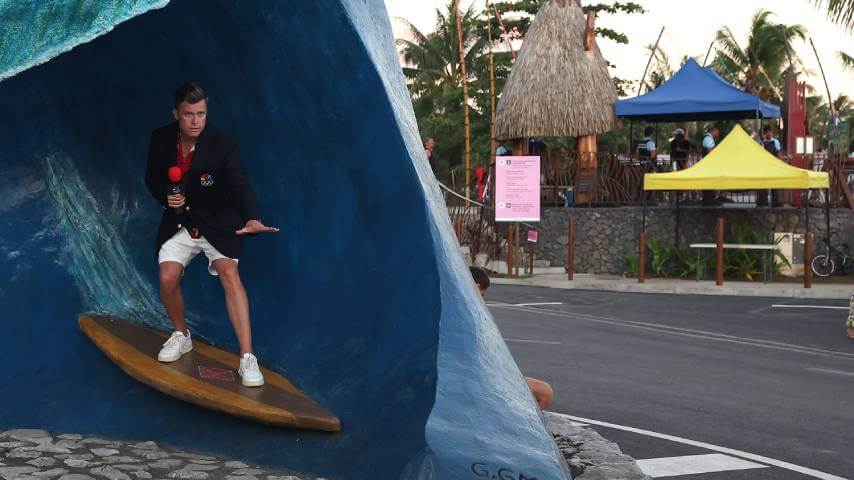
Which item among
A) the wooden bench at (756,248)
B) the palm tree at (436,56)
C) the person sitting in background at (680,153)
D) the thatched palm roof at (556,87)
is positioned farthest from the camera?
the palm tree at (436,56)

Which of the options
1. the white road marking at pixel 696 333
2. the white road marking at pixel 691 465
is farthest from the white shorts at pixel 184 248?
the white road marking at pixel 696 333

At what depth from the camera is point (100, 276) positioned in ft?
19.7

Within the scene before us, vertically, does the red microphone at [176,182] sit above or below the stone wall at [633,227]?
above

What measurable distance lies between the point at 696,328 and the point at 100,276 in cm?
1034

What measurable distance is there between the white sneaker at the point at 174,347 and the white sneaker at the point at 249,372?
0.40 metres

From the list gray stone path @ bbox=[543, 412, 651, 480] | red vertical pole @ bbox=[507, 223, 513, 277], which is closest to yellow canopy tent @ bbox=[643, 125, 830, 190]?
red vertical pole @ bbox=[507, 223, 513, 277]

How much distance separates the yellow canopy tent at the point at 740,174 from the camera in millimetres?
21172

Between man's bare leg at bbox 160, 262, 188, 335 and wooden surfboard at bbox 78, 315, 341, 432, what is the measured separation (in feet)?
0.56

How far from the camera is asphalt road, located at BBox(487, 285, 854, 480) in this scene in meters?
7.58

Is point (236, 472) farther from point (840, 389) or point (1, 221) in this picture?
point (840, 389)

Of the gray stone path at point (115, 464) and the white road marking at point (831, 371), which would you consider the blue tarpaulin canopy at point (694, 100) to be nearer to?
the white road marking at point (831, 371)

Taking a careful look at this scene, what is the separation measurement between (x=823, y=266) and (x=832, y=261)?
0.81ft

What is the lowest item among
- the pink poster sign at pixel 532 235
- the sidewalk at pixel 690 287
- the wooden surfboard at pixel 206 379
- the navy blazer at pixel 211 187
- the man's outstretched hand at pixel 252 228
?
the sidewalk at pixel 690 287

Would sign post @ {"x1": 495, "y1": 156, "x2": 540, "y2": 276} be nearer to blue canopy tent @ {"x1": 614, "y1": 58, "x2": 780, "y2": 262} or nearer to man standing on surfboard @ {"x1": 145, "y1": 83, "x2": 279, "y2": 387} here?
blue canopy tent @ {"x1": 614, "y1": 58, "x2": 780, "y2": 262}
